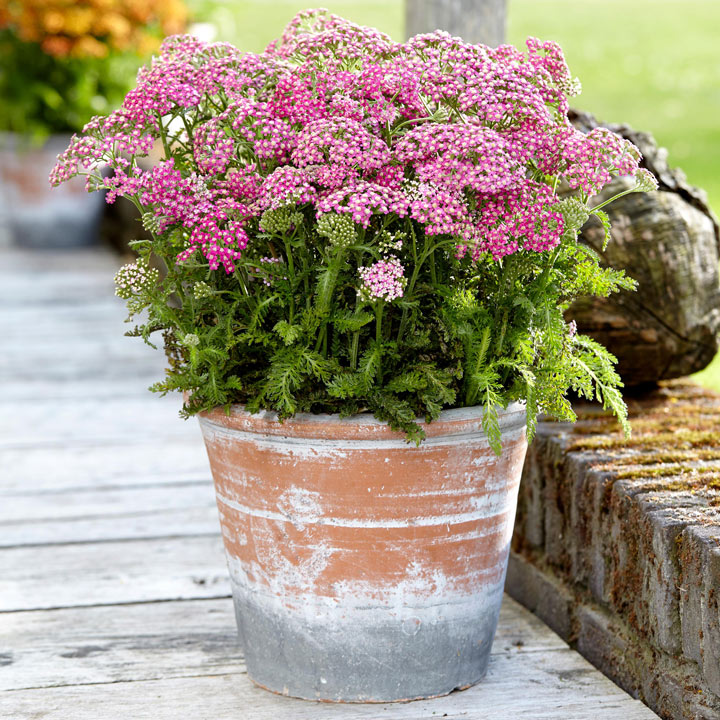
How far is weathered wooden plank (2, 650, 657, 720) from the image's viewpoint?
1620 millimetres

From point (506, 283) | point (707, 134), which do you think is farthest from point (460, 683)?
point (707, 134)

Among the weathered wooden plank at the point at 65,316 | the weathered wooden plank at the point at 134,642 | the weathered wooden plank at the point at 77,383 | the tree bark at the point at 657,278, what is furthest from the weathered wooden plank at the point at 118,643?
the weathered wooden plank at the point at 65,316

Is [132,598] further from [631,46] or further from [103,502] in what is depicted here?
[631,46]

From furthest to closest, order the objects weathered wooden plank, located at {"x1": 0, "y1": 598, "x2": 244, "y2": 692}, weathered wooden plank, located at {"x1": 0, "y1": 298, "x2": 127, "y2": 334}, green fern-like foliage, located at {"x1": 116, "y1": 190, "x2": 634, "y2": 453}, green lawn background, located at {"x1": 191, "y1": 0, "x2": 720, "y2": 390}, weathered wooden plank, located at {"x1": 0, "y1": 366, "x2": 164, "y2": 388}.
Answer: green lawn background, located at {"x1": 191, "y1": 0, "x2": 720, "y2": 390} → weathered wooden plank, located at {"x1": 0, "y1": 298, "x2": 127, "y2": 334} → weathered wooden plank, located at {"x1": 0, "y1": 366, "x2": 164, "y2": 388} → weathered wooden plank, located at {"x1": 0, "y1": 598, "x2": 244, "y2": 692} → green fern-like foliage, located at {"x1": 116, "y1": 190, "x2": 634, "y2": 453}

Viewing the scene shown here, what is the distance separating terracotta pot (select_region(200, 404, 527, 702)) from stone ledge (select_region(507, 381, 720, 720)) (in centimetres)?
20

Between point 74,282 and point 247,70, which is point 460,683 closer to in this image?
point 247,70

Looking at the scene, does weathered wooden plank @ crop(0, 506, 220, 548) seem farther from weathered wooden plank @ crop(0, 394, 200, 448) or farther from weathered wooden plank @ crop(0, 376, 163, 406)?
weathered wooden plank @ crop(0, 376, 163, 406)

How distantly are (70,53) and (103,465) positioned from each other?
14.1ft

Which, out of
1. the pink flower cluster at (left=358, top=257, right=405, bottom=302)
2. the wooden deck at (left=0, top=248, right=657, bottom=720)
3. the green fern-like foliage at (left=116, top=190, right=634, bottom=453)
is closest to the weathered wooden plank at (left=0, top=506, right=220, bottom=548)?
the wooden deck at (left=0, top=248, right=657, bottom=720)

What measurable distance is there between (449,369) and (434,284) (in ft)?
0.43

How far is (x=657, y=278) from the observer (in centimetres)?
217

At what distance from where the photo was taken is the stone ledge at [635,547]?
151 cm

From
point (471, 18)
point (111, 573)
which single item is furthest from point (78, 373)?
point (471, 18)

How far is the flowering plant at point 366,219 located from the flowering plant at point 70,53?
5.16 metres
